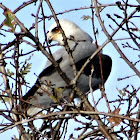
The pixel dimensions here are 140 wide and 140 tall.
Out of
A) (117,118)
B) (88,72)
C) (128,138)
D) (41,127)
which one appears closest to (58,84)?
(88,72)

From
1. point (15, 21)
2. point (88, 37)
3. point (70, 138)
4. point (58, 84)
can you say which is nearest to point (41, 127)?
point (70, 138)

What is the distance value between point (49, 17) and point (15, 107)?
80 centimetres

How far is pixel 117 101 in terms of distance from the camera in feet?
11.4

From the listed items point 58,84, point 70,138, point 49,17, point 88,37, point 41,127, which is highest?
point 88,37

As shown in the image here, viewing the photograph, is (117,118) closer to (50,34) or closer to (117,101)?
(117,101)

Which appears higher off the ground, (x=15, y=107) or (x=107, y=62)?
(x=107, y=62)

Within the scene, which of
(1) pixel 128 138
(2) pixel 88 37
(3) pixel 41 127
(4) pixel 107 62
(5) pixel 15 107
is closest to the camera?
(1) pixel 128 138

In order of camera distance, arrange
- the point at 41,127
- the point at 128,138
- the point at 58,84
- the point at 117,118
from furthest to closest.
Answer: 1. the point at 58,84
2. the point at 41,127
3. the point at 128,138
4. the point at 117,118

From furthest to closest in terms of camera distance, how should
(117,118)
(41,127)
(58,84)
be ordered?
1. (58,84)
2. (41,127)
3. (117,118)

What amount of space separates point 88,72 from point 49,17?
2741 millimetres

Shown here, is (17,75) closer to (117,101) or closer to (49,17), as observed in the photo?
(49,17)

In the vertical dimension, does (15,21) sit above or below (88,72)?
below

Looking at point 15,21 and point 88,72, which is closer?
point 15,21

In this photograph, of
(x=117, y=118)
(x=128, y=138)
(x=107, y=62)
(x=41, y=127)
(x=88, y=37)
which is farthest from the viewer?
(x=88, y=37)
